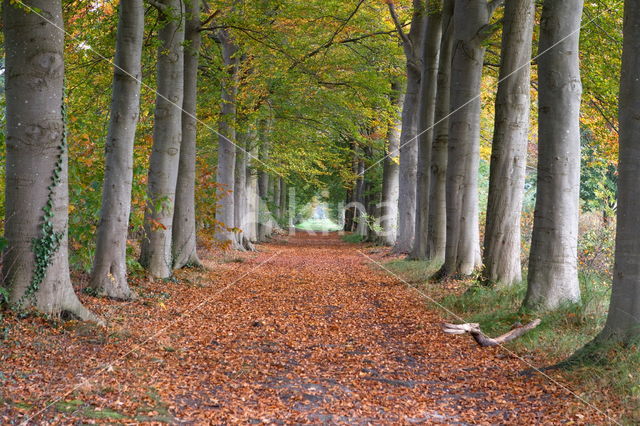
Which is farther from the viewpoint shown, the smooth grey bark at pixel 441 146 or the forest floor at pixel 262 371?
the smooth grey bark at pixel 441 146

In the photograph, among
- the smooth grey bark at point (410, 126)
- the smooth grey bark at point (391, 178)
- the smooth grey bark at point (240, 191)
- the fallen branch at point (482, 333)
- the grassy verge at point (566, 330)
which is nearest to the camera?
the grassy verge at point (566, 330)

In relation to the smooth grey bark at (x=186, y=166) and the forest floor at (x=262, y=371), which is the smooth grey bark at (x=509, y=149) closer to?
the forest floor at (x=262, y=371)

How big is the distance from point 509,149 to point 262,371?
617 cm

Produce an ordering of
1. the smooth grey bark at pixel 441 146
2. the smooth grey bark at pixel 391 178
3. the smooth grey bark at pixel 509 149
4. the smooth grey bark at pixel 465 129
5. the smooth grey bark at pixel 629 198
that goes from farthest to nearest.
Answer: the smooth grey bark at pixel 391 178, the smooth grey bark at pixel 441 146, the smooth grey bark at pixel 465 129, the smooth grey bark at pixel 509 149, the smooth grey bark at pixel 629 198

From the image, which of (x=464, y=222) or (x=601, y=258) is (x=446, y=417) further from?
(x=601, y=258)

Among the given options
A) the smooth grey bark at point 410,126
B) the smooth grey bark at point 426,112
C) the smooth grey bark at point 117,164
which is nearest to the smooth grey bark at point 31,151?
the smooth grey bark at point 117,164

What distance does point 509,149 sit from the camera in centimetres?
1039

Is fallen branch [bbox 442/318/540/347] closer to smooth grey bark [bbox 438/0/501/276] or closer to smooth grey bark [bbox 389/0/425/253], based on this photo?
smooth grey bark [bbox 438/0/501/276]

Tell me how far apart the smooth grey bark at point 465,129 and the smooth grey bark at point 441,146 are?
6.44 ft

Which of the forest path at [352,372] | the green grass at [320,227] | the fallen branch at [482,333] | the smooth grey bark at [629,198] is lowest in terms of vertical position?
the green grass at [320,227]

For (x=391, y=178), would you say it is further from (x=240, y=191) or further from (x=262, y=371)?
(x=262, y=371)

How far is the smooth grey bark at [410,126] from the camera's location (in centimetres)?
1839

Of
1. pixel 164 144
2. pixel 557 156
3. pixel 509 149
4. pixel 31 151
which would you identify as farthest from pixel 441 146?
pixel 31 151

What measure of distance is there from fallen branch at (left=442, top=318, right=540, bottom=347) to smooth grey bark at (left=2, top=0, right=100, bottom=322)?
192 inches
